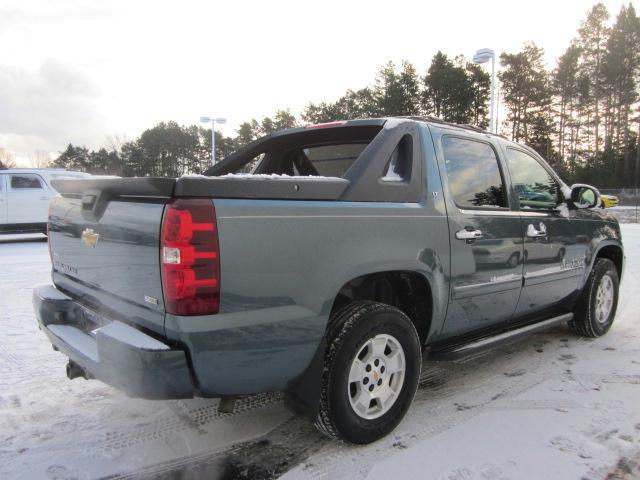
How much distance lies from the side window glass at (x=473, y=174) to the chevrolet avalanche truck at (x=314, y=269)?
0.02m

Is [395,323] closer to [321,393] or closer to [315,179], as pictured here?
[321,393]

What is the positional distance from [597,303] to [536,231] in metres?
1.58

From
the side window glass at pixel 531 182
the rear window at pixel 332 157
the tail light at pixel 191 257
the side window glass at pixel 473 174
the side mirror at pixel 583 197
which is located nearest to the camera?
the tail light at pixel 191 257

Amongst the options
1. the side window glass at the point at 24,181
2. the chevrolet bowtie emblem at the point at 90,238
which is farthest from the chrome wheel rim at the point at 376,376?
the side window glass at the point at 24,181

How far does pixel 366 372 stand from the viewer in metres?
2.78

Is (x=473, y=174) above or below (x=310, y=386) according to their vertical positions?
above

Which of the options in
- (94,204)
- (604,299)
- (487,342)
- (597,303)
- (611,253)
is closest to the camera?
(94,204)

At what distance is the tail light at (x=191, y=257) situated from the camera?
215 cm

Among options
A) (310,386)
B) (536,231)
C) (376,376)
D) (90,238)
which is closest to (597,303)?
(536,231)

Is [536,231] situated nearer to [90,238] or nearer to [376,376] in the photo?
[376,376]

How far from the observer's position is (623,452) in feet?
8.82

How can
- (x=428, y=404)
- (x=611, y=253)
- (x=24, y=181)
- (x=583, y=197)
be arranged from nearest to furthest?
1. (x=428, y=404)
2. (x=583, y=197)
3. (x=611, y=253)
4. (x=24, y=181)

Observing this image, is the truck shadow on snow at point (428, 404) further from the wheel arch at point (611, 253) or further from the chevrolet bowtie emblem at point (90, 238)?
the chevrolet bowtie emblem at point (90, 238)

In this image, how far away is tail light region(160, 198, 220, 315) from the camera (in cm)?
215
